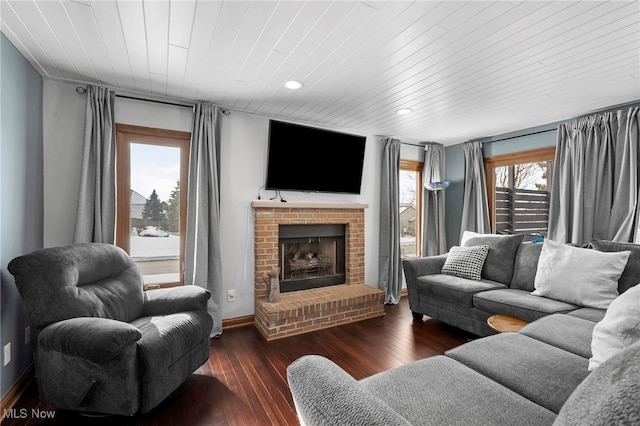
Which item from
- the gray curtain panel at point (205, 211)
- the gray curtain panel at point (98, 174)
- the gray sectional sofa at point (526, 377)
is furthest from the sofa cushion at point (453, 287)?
the gray curtain panel at point (98, 174)

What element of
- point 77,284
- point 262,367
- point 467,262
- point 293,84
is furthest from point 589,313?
point 77,284

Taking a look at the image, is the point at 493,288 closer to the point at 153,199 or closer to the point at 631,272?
the point at 631,272

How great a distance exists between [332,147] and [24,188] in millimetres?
2850

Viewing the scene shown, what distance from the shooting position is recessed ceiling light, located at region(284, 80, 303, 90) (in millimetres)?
2539

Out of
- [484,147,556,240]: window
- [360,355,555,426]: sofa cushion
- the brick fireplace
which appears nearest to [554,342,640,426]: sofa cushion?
[360,355,555,426]: sofa cushion

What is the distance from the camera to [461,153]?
4.59 metres

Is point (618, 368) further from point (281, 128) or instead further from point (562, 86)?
point (281, 128)

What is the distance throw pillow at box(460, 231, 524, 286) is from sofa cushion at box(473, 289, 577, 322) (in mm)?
274

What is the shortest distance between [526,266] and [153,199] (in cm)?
371

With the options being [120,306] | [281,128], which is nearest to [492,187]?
[281,128]

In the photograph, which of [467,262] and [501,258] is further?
[467,262]

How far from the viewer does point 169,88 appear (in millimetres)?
2707

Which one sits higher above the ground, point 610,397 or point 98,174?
point 98,174

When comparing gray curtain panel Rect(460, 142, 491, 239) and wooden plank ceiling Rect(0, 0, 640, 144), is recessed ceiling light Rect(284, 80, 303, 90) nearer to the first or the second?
wooden plank ceiling Rect(0, 0, 640, 144)
